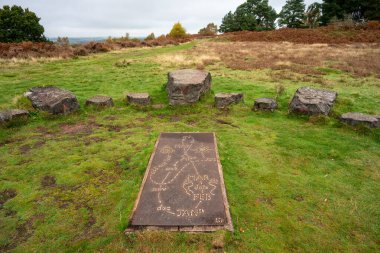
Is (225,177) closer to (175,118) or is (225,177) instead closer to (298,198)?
(298,198)

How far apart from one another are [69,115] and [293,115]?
8153 millimetres

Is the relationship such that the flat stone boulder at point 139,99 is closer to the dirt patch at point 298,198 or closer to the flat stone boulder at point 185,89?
the flat stone boulder at point 185,89

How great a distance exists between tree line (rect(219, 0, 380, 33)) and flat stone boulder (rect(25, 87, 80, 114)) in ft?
149

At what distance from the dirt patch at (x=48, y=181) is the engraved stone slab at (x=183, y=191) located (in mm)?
2067

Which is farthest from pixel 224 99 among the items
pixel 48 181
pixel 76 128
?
pixel 48 181

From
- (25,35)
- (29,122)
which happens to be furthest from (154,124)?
(25,35)

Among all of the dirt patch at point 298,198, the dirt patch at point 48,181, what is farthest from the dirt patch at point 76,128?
the dirt patch at point 298,198

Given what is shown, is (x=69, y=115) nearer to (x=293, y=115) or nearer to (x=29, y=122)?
(x=29, y=122)

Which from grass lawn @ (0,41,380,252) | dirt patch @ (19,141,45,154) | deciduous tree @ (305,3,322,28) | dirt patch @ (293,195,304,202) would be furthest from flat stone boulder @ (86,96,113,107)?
deciduous tree @ (305,3,322,28)

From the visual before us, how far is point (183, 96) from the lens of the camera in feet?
33.0

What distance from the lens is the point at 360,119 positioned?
26.3 ft

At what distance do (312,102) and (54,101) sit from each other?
920 centimetres

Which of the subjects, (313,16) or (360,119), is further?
(313,16)

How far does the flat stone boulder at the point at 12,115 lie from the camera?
841 cm
